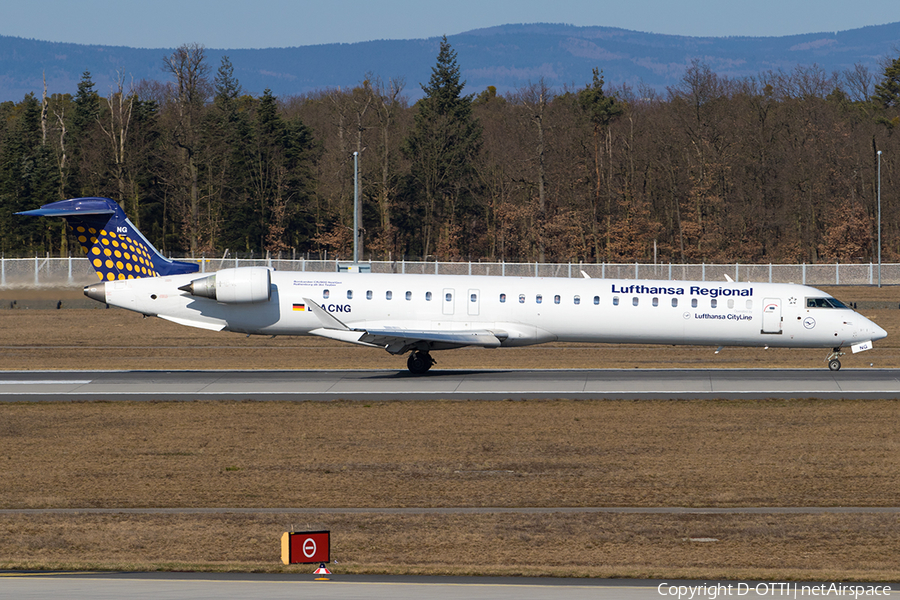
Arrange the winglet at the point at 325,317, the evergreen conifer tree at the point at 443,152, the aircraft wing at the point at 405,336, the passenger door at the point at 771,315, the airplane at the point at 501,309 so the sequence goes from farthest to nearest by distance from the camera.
A: the evergreen conifer tree at the point at 443,152
the passenger door at the point at 771,315
the airplane at the point at 501,309
the winglet at the point at 325,317
the aircraft wing at the point at 405,336

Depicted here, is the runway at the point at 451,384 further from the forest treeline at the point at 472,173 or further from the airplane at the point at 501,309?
the forest treeline at the point at 472,173

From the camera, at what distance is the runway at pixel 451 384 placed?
26156mm

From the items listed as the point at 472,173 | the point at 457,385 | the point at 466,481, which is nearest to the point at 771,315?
the point at 457,385

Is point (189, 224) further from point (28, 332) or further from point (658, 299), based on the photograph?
point (658, 299)

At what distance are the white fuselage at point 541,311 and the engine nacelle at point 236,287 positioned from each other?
15.8 inches

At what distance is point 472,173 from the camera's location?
91.1m

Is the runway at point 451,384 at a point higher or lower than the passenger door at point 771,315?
lower

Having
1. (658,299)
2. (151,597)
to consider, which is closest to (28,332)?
(658,299)

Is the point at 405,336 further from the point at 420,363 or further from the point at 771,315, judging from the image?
the point at 771,315

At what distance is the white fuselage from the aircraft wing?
17cm

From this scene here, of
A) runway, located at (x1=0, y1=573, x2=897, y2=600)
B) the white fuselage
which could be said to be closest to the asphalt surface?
the white fuselage

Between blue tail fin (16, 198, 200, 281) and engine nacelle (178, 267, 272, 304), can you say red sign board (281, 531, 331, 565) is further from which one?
blue tail fin (16, 198, 200, 281)

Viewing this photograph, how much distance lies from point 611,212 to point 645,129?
10.8 meters

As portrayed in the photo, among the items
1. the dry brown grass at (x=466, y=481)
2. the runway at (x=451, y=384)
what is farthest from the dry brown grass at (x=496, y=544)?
the runway at (x=451, y=384)
